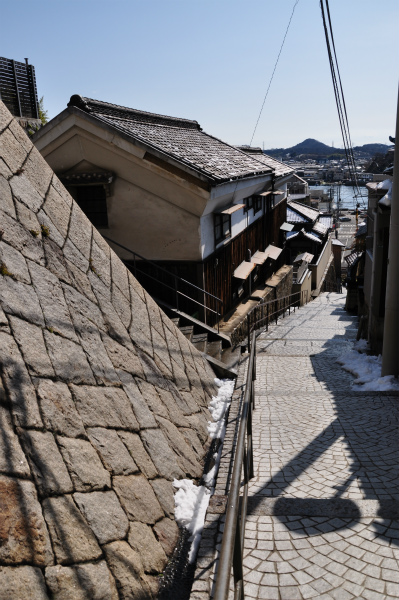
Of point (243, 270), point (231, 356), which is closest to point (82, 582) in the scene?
point (231, 356)

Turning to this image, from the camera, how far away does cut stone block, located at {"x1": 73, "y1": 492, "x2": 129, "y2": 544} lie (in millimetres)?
3387

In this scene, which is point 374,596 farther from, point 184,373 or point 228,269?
point 228,269

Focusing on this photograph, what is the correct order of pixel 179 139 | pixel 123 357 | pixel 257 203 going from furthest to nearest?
1. pixel 257 203
2. pixel 179 139
3. pixel 123 357

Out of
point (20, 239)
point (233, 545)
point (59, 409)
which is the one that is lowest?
point (233, 545)

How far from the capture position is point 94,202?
41.2 ft

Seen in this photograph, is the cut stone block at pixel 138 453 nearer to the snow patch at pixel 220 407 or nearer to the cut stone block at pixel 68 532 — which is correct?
the cut stone block at pixel 68 532

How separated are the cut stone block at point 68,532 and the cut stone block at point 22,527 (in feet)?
0.24

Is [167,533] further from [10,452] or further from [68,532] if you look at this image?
[10,452]

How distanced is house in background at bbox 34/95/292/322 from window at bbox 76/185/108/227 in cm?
3

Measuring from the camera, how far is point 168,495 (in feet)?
15.0

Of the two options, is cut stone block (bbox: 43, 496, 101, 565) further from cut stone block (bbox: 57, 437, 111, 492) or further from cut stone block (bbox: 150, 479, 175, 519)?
cut stone block (bbox: 150, 479, 175, 519)

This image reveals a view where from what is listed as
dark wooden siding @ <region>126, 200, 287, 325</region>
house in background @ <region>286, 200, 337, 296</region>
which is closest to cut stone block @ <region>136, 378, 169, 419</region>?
dark wooden siding @ <region>126, 200, 287, 325</region>

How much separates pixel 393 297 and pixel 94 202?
8.54 meters

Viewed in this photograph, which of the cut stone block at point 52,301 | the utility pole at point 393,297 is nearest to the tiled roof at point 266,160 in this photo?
the utility pole at point 393,297
